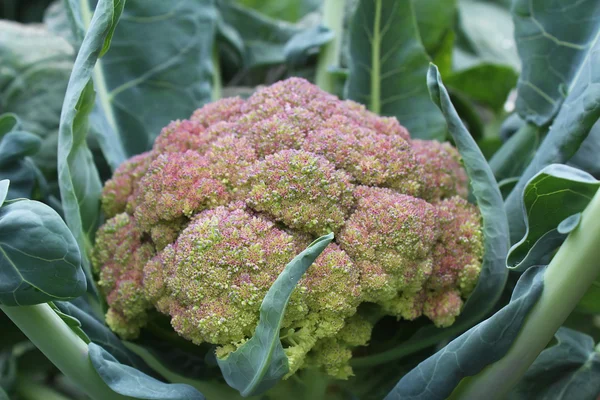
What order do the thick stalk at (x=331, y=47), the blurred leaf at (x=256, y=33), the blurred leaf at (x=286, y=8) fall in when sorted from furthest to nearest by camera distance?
the blurred leaf at (x=286, y=8) → the blurred leaf at (x=256, y=33) → the thick stalk at (x=331, y=47)

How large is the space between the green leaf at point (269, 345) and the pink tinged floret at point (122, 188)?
354 mm

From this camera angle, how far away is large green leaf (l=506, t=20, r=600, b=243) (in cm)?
91

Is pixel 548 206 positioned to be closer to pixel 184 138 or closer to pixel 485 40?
pixel 184 138

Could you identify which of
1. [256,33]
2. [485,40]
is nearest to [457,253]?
[256,33]

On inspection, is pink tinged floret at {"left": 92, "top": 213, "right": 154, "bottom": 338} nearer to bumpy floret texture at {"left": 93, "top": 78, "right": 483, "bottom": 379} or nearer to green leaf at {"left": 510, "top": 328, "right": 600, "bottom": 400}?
bumpy floret texture at {"left": 93, "top": 78, "right": 483, "bottom": 379}

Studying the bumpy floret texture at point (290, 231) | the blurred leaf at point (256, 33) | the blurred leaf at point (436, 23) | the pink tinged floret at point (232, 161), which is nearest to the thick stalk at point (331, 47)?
the blurred leaf at point (256, 33)

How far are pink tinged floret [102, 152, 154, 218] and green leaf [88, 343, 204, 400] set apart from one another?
0.89 ft

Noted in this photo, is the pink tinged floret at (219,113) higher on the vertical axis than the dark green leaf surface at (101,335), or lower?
higher

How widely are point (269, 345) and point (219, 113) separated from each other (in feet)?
1.49

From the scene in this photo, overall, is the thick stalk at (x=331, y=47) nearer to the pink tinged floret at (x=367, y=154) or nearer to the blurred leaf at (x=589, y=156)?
the pink tinged floret at (x=367, y=154)

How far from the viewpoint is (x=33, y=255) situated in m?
0.71

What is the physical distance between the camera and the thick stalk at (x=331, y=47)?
136cm

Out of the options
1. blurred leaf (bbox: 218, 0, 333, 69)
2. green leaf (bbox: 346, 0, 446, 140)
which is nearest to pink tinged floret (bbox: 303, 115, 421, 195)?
green leaf (bbox: 346, 0, 446, 140)

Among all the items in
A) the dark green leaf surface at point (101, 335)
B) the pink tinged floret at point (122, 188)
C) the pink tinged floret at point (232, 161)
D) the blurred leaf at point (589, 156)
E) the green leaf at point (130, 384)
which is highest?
the blurred leaf at point (589, 156)
